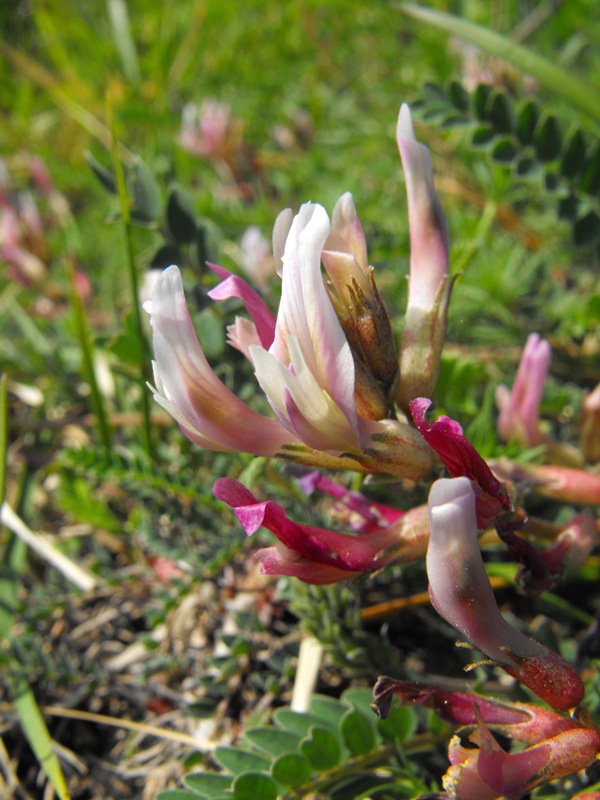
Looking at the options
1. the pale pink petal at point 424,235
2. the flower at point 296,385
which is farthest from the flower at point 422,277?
the flower at point 296,385

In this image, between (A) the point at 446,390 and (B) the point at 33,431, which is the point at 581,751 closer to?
(A) the point at 446,390

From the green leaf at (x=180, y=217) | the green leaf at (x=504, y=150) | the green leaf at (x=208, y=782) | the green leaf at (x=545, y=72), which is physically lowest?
the green leaf at (x=208, y=782)

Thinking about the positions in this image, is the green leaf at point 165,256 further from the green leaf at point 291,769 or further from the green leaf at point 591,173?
the green leaf at point 291,769

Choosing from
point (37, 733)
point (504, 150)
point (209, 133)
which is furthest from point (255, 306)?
point (209, 133)

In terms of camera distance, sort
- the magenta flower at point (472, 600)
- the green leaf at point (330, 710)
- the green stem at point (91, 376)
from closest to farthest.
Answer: the magenta flower at point (472, 600) < the green leaf at point (330, 710) < the green stem at point (91, 376)

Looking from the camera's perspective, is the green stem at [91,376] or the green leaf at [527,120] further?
the green stem at [91,376]

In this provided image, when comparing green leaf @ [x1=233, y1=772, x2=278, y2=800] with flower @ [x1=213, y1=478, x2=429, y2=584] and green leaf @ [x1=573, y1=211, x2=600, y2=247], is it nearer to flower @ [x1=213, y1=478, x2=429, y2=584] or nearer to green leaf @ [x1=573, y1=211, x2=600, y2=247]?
flower @ [x1=213, y1=478, x2=429, y2=584]

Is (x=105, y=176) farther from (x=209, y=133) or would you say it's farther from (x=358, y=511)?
(x=209, y=133)
